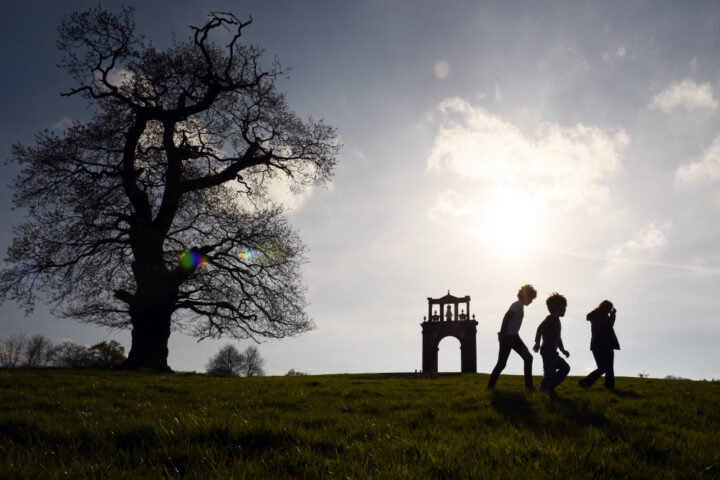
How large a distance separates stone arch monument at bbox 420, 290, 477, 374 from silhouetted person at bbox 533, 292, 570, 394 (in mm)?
43152

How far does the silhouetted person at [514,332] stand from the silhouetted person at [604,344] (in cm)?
261

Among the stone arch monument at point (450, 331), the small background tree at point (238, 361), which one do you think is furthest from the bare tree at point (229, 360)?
the stone arch monument at point (450, 331)

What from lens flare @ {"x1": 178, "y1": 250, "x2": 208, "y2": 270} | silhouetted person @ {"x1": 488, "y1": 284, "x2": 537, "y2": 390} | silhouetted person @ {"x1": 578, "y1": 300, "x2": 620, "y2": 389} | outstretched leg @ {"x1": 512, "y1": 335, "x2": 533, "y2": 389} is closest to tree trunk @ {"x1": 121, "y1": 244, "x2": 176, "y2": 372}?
lens flare @ {"x1": 178, "y1": 250, "x2": 208, "y2": 270}

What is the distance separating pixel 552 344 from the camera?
31.2 ft

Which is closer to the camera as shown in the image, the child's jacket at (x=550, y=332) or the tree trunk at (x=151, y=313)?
the child's jacket at (x=550, y=332)

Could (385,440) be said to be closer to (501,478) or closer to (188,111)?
(501,478)

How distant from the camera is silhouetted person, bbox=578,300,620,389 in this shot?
1102 centimetres

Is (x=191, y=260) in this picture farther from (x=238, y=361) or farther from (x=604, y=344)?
(x=238, y=361)

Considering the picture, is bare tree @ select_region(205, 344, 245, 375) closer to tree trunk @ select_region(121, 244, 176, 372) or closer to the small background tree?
the small background tree

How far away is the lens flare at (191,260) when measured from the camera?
2155 centimetres

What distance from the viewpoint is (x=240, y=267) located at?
22391 mm

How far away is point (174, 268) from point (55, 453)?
760 inches

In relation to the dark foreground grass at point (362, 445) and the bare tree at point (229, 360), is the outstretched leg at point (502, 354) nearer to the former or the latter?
the dark foreground grass at point (362, 445)

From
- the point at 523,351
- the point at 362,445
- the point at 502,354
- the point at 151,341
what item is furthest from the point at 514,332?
the point at 151,341
